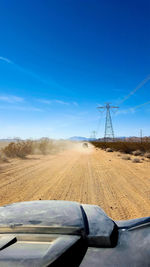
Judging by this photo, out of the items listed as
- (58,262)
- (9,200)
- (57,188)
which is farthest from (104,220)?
(57,188)

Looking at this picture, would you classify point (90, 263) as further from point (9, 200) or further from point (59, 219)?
point (9, 200)

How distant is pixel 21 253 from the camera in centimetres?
86

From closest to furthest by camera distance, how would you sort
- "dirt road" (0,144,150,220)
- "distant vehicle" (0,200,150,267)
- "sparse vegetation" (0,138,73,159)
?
"distant vehicle" (0,200,150,267), "dirt road" (0,144,150,220), "sparse vegetation" (0,138,73,159)

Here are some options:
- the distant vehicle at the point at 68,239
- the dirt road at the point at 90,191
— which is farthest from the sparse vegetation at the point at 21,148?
the distant vehicle at the point at 68,239

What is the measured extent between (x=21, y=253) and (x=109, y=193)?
16.2ft

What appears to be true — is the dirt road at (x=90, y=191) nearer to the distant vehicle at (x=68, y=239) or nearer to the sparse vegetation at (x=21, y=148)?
the distant vehicle at (x=68, y=239)

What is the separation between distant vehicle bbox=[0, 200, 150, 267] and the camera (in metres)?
0.83

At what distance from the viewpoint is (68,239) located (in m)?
0.97

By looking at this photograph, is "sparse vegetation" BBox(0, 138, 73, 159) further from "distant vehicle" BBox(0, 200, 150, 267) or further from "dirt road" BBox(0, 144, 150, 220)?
"distant vehicle" BBox(0, 200, 150, 267)

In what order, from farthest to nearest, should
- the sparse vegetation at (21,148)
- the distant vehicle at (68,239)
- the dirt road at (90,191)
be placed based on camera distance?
the sparse vegetation at (21,148) < the dirt road at (90,191) < the distant vehicle at (68,239)

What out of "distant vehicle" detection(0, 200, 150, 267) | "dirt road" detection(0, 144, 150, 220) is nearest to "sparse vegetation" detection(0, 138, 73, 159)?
"dirt road" detection(0, 144, 150, 220)

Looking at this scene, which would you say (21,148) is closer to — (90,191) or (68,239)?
(90,191)

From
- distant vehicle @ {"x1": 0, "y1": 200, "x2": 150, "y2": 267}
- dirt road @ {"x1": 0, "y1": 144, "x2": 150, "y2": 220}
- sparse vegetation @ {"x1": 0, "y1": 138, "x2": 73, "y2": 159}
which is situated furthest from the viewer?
sparse vegetation @ {"x1": 0, "y1": 138, "x2": 73, "y2": 159}

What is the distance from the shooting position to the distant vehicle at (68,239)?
0.83 meters
